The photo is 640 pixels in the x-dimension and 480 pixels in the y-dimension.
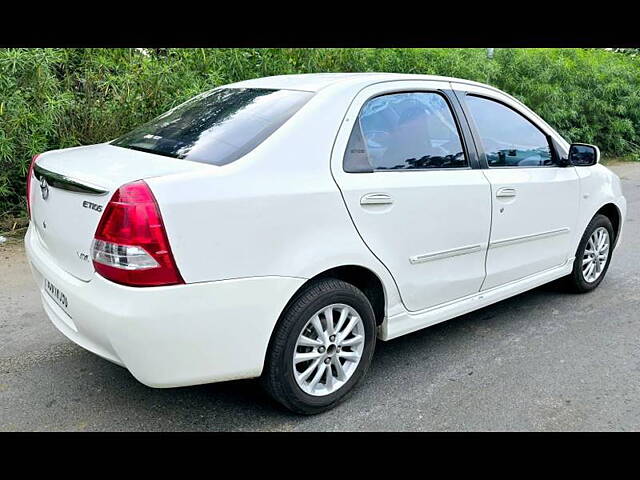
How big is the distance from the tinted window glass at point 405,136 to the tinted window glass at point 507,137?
0.82 ft

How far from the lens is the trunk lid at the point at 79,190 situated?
2506 mm

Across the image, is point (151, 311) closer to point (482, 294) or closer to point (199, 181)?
point (199, 181)

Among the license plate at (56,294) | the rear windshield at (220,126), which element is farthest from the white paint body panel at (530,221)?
the license plate at (56,294)

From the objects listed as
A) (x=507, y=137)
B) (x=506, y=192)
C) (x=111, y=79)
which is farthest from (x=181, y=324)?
(x=111, y=79)

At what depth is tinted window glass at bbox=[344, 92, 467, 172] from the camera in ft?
9.88

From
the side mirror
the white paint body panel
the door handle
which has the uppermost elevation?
the side mirror

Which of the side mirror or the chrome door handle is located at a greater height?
the side mirror

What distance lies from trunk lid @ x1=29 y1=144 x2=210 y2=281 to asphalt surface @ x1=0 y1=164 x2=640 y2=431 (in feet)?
2.49

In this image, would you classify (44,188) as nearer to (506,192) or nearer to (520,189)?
(506,192)

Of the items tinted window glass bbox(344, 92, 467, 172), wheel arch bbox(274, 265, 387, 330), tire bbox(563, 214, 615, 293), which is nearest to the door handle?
tinted window glass bbox(344, 92, 467, 172)

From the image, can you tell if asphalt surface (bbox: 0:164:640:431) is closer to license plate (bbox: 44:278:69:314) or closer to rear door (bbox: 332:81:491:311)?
rear door (bbox: 332:81:491:311)

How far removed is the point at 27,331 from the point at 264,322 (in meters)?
2.04

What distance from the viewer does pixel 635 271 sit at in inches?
205

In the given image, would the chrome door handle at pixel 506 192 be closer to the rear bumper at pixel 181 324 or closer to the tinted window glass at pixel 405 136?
the tinted window glass at pixel 405 136
